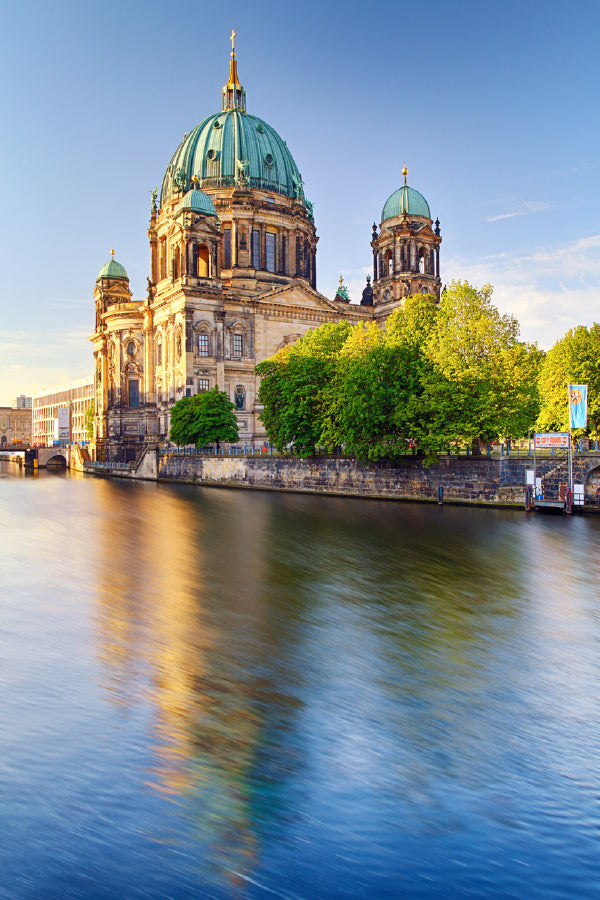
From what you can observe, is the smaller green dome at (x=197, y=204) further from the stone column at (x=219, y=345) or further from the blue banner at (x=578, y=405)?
the blue banner at (x=578, y=405)

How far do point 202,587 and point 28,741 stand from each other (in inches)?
368

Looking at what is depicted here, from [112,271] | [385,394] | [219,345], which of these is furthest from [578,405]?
[112,271]

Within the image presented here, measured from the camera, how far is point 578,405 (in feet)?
110

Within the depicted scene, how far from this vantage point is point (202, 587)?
17.5 meters

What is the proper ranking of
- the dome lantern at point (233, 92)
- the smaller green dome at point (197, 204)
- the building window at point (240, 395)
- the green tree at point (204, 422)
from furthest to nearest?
1. the dome lantern at point (233, 92)
2. the building window at point (240, 395)
3. the smaller green dome at point (197, 204)
4. the green tree at point (204, 422)

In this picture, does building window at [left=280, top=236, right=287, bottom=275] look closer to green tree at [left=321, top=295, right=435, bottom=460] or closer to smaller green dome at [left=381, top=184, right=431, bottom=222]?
smaller green dome at [left=381, top=184, right=431, bottom=222]

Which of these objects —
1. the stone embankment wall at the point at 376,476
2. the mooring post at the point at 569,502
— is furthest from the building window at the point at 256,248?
the mooring post at the point at 569,502

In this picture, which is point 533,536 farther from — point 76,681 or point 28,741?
point 28,741

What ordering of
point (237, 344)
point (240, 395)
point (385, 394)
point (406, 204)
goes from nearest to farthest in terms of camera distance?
point (385, 394) < point (240, 395) < point (237, 344) < point (406, 204)

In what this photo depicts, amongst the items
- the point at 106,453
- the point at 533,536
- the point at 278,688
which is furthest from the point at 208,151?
the point at 278,688

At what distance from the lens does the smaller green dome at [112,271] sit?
99.9 metres

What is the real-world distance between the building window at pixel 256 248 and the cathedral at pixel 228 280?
0.13 meters

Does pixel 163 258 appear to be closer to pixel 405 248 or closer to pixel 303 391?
pixel 405 248

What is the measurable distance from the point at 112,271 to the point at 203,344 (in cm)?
3382
